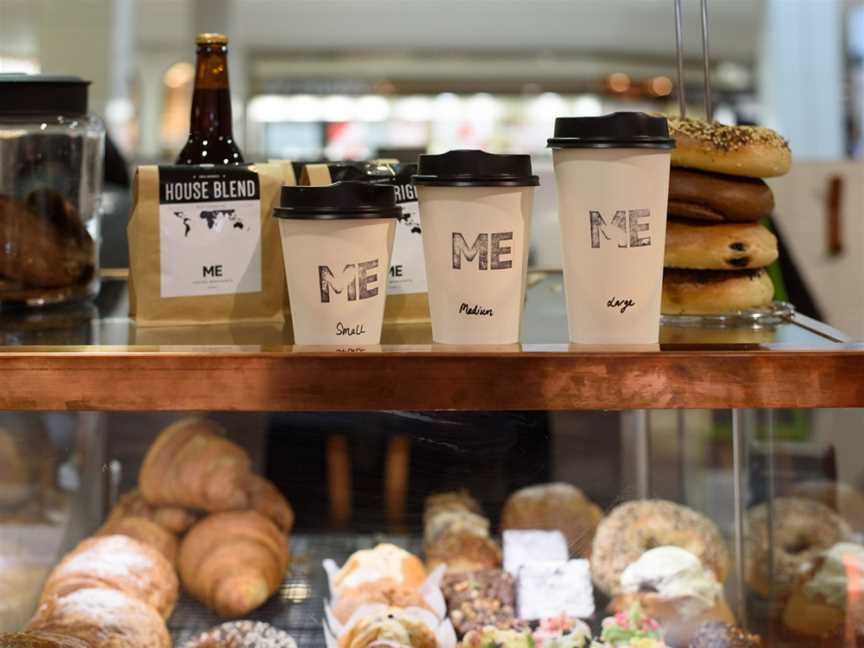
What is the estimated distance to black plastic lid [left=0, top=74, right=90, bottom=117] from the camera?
4.68 ft

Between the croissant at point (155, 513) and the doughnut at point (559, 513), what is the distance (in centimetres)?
40

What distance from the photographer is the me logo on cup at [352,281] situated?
1.07 meters

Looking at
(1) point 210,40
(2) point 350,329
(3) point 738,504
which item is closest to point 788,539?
(3) point 738,504

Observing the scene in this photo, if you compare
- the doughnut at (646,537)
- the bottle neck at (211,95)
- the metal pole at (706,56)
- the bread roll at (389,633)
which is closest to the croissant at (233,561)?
the bread roll at (389,633)

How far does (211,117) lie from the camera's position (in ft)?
4.79

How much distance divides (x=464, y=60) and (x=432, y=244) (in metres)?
6.38

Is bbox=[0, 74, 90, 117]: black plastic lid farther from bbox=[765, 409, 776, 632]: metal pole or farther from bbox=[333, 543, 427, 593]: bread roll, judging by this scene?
bbox=[765, 409, 776, 632]: metal pole

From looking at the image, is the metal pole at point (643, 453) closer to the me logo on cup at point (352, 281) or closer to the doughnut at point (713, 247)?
the doughnut at point (713, 247)

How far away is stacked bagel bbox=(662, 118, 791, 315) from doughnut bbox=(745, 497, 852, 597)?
377 mm

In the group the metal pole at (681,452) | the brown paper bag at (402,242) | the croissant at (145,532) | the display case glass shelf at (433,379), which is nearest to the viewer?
the display case glass shelf at (433,379)

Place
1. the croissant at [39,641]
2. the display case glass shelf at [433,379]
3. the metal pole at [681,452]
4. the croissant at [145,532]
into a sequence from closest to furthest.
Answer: the display case glass shelf at [433,379]
the croissant at [39,641]
the croissant at [145,532]
the metal pole at [681,452]

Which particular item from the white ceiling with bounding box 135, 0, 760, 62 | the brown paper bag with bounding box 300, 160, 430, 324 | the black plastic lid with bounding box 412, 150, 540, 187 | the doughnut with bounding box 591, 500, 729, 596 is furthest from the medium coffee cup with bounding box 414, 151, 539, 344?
the white ceiling with bounding box 135, 0, 760, 62

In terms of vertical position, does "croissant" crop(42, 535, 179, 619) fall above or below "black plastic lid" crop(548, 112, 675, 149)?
below

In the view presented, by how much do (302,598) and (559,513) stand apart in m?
0.32
